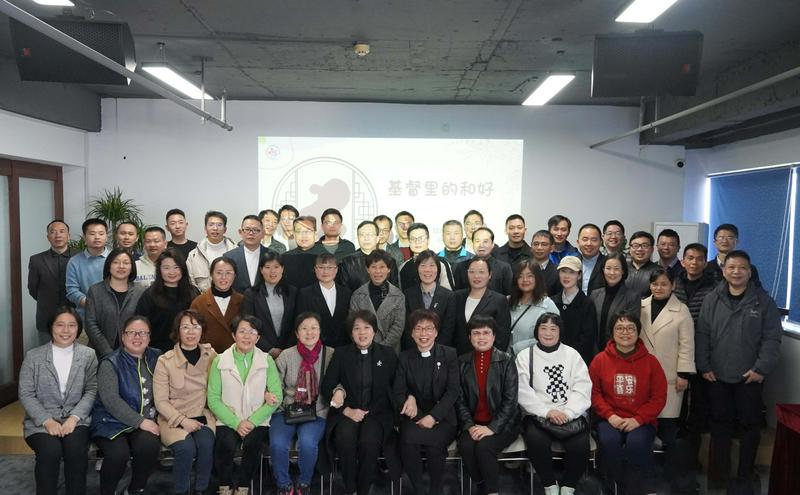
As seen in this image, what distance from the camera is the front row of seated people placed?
3203mm

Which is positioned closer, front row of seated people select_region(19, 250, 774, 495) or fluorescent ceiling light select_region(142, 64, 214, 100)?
front row of seated people select_region(19, 250, 774, 495)

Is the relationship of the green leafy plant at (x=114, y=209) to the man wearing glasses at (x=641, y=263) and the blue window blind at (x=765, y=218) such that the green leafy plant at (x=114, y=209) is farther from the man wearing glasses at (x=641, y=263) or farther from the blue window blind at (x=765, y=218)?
the blue window blind at (x=765, y=218)

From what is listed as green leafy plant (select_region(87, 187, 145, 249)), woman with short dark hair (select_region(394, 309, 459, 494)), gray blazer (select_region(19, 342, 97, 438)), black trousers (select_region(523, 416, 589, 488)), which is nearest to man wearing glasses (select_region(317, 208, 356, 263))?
woman with short dark hair (select_region(394, 309, 459, 494))

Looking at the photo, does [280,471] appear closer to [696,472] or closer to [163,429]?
[163,429]

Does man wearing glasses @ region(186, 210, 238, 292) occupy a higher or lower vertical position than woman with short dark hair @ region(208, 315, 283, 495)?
higher

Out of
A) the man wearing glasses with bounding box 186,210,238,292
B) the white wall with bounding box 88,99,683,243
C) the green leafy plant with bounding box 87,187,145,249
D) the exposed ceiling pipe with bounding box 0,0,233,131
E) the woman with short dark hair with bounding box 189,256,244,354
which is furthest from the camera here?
the white wall with bounding box 88,99,683,243

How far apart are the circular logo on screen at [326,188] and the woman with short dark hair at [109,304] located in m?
3.20

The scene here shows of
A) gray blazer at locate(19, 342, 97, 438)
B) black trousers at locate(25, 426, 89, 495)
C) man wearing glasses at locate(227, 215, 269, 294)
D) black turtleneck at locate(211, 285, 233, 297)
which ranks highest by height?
man wearing glasses at locate(227, 215, 269, 294)

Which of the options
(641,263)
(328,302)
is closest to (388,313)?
(328,302)

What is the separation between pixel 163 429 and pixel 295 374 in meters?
0.80

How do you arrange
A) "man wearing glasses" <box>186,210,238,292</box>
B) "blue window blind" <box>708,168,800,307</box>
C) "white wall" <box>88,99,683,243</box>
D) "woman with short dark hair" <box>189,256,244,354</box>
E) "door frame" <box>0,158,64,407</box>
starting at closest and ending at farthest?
"woman with short dark hair" <box>189,256,244,354</box> < "man wearing glasses" <box>186,210,238,292</box> < "door frame" <box>0,158,64,407</box> < "blue window blind" <box>708,168,800,307</box> < "white wall" <box>88,99,683,243</box>

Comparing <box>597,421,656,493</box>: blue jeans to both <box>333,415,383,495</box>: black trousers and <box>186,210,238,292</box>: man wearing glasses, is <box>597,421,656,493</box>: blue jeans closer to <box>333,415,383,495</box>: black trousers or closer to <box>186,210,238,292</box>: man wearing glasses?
<box>333,415,383,495</box>: black trousers

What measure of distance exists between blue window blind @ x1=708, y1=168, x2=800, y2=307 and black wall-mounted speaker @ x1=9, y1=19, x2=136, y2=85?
5.77 m

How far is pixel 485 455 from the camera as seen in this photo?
3209 millimetres
